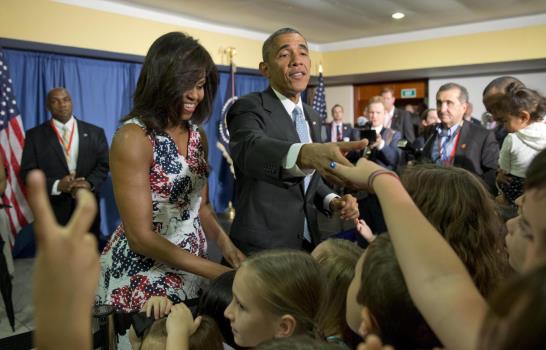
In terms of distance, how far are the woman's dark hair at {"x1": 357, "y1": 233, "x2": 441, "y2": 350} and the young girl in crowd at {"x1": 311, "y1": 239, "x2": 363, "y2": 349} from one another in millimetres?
177

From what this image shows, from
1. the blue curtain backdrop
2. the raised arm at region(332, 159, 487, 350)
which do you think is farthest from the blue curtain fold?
the raised arm at region(332, 159, 487, 350)

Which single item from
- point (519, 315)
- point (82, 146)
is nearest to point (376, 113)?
point (82, 146)

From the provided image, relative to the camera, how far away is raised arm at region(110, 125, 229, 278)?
1260mm

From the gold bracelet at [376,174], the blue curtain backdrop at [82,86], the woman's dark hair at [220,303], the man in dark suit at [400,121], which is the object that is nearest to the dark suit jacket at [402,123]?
the man in dark suit at [400,121]

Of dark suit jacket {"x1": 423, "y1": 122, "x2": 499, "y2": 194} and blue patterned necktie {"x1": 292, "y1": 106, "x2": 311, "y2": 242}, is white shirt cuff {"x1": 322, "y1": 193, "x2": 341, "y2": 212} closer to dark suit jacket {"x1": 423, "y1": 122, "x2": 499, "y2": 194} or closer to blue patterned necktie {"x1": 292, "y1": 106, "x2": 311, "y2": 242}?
blue patterned necktie {"x1": 292, "y1": 106, "x2": 311, "y2": 242}

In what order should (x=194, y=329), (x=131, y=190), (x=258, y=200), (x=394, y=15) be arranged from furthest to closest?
(x=394, y=15)
(x=258, y=200)
(x=131, y=190)
(x=194, y=329)

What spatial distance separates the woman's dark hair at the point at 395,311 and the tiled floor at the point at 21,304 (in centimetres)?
277

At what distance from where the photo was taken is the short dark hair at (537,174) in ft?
1.98

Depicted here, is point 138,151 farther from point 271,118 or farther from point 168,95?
point 271,118

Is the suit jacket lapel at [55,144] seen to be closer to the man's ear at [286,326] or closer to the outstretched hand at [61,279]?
the man's ear at [286,326]

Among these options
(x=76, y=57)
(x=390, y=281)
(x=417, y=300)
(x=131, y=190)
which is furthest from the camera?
(x=76, y=57)

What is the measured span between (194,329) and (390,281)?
51cm

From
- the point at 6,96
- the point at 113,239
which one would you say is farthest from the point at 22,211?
the point at 113,239

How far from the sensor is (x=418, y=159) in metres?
3.91
